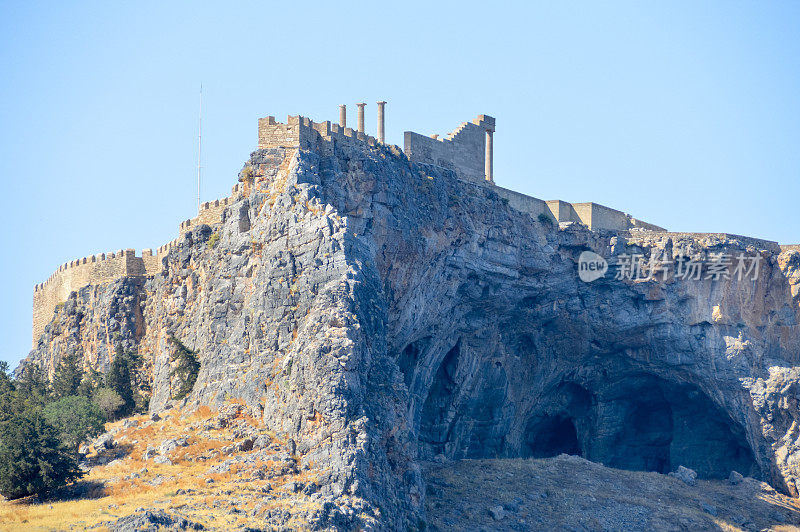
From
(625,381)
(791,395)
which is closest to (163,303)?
(625,381)

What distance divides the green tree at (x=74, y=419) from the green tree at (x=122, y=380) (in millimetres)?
3385

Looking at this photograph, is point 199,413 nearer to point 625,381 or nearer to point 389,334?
point 389,334

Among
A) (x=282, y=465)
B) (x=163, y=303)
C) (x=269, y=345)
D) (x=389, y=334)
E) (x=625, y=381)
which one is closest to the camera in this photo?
(x=282, y=465)

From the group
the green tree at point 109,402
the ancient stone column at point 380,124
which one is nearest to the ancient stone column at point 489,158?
the ancient stone column at point 380,124

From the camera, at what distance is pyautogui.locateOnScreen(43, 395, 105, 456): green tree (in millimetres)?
52094

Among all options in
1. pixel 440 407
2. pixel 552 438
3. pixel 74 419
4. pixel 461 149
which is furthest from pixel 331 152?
pixel 552 438

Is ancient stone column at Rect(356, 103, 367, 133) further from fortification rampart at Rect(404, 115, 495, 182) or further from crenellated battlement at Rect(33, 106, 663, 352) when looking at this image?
fortification rampart at Rect(404, 115, 495, 182)

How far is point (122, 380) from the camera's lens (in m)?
62.1

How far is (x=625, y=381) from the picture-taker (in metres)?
74.4

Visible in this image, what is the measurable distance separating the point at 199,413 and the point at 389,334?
11.0 meters

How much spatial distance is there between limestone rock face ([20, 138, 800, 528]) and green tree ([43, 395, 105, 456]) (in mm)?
3307

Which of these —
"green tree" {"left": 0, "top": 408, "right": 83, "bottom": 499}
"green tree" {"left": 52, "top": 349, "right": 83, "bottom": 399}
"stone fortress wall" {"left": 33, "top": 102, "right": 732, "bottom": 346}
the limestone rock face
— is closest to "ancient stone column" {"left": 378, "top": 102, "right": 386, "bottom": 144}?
"stone fortress wall" {"left": 33, "top": 102, "right": 732, "bottom": 346}

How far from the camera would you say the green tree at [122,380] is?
2406 inches

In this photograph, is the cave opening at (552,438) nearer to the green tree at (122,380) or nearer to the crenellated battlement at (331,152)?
the crenellated battlement at (331,152)
